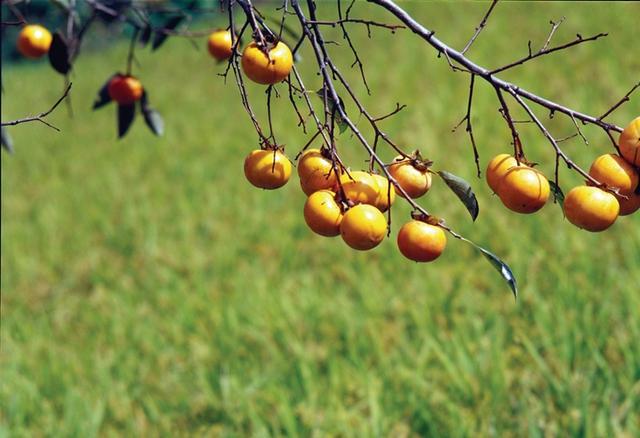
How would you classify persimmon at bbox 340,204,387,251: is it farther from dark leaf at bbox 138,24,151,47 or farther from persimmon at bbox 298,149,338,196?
dark leaf at bbox 138,24,151,47

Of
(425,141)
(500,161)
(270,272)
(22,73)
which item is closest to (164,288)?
(270,272)

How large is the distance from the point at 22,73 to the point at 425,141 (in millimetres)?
8182

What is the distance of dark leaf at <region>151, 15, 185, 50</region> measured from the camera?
4.19ft

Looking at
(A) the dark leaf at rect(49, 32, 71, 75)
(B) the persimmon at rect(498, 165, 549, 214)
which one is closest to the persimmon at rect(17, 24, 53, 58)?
(A) the dark leaf at rect(49, 32, 71, 75)

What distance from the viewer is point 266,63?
640 millimetres

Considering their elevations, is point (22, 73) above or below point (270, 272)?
above

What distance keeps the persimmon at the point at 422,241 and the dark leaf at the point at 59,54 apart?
735 mm

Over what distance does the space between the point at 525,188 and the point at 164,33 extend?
858 mm

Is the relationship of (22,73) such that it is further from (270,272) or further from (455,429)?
(455,429)

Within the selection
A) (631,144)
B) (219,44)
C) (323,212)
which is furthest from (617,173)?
(219,44)

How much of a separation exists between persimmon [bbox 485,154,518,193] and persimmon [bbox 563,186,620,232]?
61mm

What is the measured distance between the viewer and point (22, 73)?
33.5ft

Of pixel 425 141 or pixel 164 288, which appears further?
pixel 425 141

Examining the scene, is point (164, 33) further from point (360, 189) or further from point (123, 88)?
point (360, 189)
